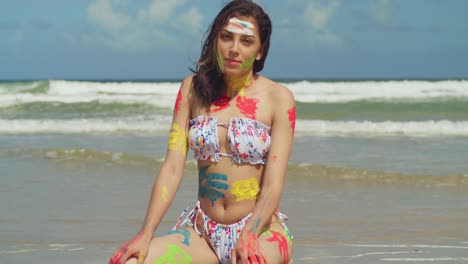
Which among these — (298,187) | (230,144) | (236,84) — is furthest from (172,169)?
(298,187)

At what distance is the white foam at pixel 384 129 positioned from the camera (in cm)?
1441

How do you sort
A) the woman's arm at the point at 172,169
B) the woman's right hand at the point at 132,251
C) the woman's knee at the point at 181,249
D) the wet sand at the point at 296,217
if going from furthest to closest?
the wet sand at the point at 296,217 → the woman's arm at the point at 172,169 → the woman's knee at the point at 181,249 → the woman's right hand at the point at 132,251

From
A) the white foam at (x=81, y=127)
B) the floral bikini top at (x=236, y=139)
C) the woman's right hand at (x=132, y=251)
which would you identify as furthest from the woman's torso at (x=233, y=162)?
the white foam at (x=81, y=127)

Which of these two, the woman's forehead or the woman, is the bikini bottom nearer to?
the woman

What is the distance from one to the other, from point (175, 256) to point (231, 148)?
24.0 inches

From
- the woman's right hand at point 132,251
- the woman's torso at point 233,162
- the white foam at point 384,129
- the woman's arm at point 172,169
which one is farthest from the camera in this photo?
the white foam at point 384,129

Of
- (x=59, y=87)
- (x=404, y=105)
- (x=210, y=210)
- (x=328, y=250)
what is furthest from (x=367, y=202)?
(x=59, y=87)

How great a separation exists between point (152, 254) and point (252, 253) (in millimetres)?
472

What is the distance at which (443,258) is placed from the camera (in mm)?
4965

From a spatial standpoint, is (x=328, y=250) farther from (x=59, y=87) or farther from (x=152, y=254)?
(x=59, y=87)

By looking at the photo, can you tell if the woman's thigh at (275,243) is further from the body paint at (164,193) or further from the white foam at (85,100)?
the white foam at (85,100)

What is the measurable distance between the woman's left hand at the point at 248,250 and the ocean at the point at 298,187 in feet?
6.07

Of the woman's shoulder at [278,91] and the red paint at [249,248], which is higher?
the woman's shoulder at [278,91]

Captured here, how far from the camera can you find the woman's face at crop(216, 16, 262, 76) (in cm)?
342
